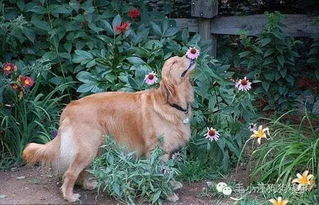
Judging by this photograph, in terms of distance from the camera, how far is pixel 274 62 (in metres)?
7.36

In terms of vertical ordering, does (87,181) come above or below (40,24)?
below

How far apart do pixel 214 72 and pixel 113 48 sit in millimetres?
1235

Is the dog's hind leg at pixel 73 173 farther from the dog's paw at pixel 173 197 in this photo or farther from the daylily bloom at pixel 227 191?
the daylily bloom at pixel 227 191

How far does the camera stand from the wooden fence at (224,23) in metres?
7.70

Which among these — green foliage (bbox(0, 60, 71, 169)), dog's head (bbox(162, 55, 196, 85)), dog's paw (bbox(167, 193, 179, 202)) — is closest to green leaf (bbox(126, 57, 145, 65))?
green foliage (bbox(0, 60, 71, 169))

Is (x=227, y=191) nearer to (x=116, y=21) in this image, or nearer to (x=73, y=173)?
(x=73, y=173)

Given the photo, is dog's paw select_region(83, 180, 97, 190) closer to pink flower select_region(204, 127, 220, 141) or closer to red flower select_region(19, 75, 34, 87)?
pink flower select_region(204, 127, 220, 141)

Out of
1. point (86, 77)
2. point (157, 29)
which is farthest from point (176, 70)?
point (157, 29)

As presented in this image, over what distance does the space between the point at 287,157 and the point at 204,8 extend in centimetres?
301

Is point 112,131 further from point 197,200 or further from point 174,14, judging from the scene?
point 174,14

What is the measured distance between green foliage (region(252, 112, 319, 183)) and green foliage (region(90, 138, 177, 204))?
0.90m

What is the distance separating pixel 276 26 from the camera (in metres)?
7.26

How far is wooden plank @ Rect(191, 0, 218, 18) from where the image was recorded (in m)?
7.88

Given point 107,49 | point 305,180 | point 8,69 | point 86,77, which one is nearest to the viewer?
point 305,180
